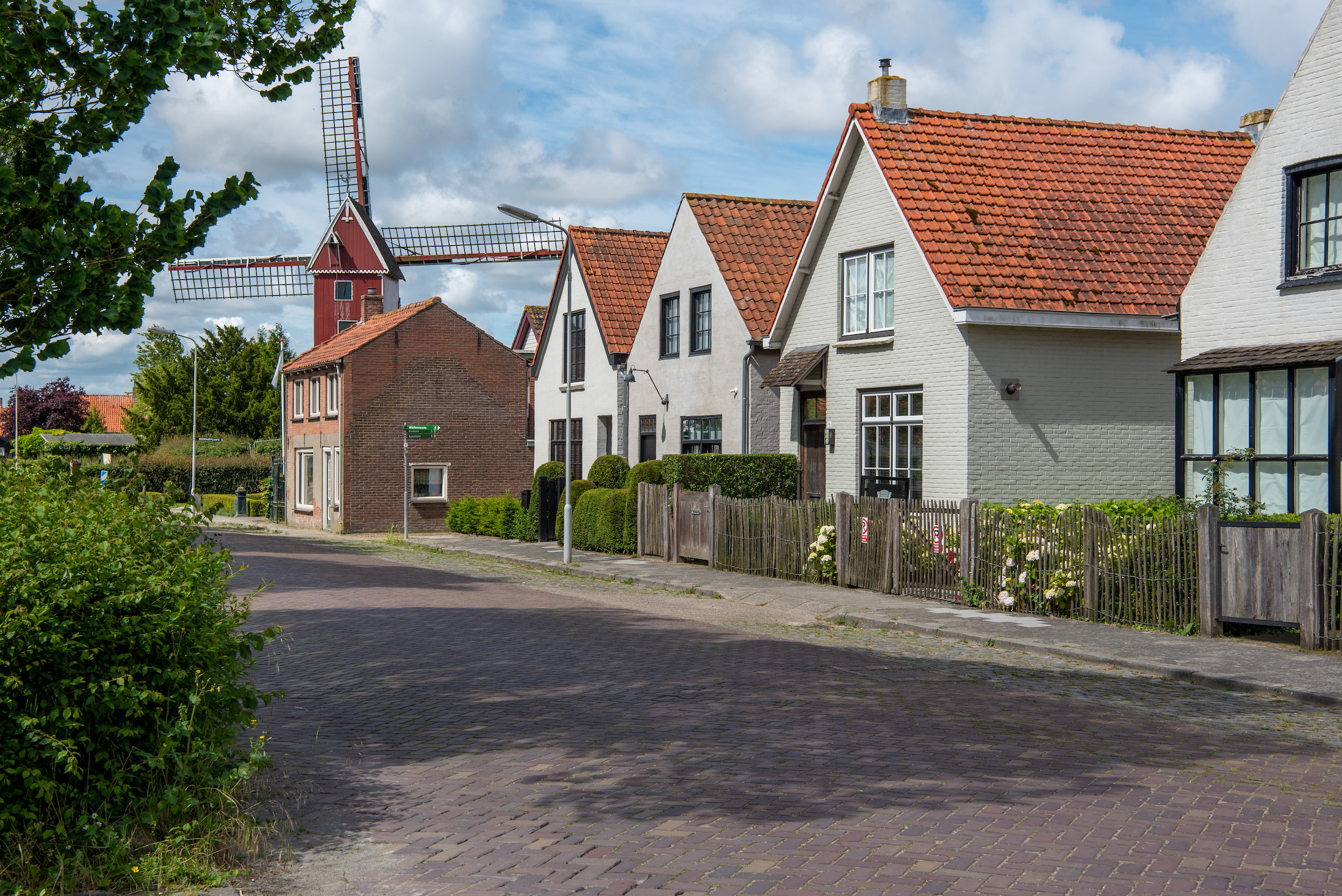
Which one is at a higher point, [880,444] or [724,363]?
[724,363]

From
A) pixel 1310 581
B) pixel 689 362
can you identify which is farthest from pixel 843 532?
pixel 689 362

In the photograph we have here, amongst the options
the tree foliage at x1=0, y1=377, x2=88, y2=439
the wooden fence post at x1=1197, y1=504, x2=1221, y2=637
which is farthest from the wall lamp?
the tree foliage at x1=0, y1=377, x2=88, y2=439

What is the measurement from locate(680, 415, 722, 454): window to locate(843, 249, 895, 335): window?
5485 millimetres

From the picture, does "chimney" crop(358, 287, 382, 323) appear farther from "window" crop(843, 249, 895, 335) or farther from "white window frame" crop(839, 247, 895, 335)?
"window" crop(843, 249, 895, 335)

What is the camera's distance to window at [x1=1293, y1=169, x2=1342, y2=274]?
15.6m

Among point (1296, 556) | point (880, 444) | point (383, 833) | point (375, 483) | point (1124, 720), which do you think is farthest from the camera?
point (375, 483)

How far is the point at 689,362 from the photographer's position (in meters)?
28.9

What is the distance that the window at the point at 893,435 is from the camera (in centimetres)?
2134

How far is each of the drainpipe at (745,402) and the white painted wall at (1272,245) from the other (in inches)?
412

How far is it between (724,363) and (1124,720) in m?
18.8

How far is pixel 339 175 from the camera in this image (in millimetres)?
70000

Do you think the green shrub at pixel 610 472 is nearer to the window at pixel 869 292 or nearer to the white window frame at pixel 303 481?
the window at pixel 869 292

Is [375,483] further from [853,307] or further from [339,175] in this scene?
[339,175]

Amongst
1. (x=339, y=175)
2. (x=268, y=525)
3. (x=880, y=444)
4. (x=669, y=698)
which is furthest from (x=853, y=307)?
(x=339, y=175)
